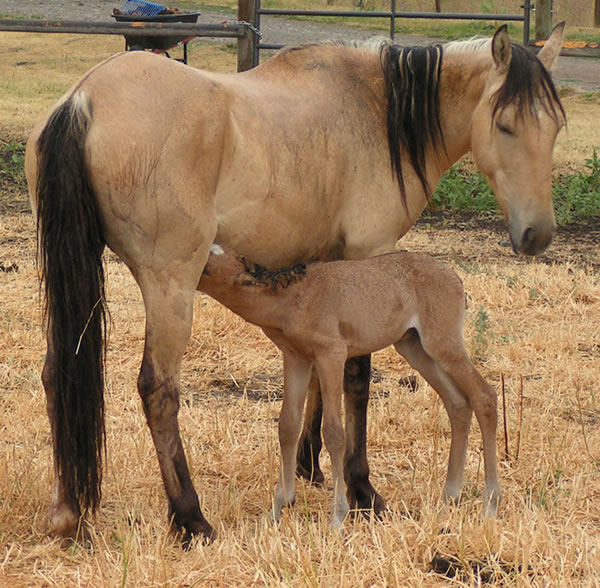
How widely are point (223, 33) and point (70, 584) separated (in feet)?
23.7

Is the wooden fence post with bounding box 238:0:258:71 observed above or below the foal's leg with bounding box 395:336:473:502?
above

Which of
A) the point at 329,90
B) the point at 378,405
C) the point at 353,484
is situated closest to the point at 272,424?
the point at 378,405

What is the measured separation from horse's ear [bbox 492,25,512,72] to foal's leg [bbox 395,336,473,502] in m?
1.18

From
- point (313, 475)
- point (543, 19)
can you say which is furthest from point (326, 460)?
point (543, 19)

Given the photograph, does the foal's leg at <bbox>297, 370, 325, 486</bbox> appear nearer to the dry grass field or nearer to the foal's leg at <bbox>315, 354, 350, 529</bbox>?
the dry grass field

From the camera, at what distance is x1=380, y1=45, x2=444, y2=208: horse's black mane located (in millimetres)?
4465

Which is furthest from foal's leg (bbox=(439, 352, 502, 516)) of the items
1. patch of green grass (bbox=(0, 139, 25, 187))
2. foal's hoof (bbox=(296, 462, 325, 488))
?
patch of green grass (bbox=(0, 139, 25, 187))

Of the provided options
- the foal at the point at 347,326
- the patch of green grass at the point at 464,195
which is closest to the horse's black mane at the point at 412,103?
the foal at the point at 347,326

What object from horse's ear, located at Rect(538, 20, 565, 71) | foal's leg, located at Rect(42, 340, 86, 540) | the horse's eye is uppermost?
horse's ear, located at Rect(538, 20, 565, 71)

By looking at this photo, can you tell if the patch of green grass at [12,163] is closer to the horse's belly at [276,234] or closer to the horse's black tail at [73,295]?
the horse's belly at [276,234]

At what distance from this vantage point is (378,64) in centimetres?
452

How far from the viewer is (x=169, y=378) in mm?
3715

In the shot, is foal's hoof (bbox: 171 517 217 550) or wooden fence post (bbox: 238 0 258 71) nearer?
foal's hoof (bbox: 171 517 217 550)

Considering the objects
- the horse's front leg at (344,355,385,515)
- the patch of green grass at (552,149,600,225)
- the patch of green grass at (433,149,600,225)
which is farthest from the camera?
the patch of green grass at (433,149,600,225)
